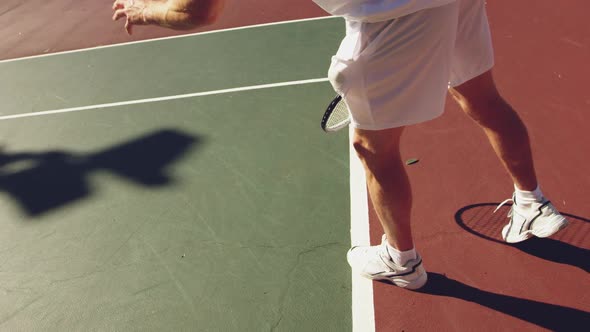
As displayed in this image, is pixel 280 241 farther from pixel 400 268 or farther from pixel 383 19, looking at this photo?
pixel 383 19

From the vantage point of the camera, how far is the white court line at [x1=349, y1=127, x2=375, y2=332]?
89.3 inches

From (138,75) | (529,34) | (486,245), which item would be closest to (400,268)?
(486,245)

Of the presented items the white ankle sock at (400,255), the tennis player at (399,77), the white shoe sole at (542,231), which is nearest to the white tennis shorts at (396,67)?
the tennis player at (399,77)

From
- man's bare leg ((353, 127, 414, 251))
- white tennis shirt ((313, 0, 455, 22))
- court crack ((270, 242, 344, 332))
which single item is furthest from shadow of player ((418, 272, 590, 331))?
white tennis shirt ((313, 0, 455, 22))

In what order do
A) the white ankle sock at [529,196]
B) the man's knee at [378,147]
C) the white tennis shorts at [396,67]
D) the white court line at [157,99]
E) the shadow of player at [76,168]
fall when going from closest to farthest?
the white tennis shorts at [396,67], the man's knee at [378,147], the white ankle sock at [529,196], the shadow of player at [76,168], the white court line at [157,99]

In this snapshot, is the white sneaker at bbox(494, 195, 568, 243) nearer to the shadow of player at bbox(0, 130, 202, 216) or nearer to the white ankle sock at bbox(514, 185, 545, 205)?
the white ankle sock at bbox(514, 185, 545, 205)

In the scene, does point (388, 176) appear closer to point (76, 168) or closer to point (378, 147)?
point (378, 147)

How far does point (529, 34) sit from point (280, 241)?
316cm

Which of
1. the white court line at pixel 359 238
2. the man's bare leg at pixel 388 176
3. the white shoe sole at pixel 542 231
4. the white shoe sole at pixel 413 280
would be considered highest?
the man's bare leg at pixel 388 176

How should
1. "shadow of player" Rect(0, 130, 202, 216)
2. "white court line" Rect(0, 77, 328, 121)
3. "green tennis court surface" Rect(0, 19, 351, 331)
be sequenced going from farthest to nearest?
"white court line" Rect(0, 77, 328, 121) → "shadow of player" Rect(0, 130, 202, 216) → "green tennis court surface" Rect(0, 19, 351, 331)

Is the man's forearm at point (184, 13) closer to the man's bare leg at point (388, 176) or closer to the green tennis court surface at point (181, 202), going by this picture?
the man's bare leg at point (388, 176)

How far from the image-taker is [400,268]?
2.25 metres

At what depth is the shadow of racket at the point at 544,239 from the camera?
7.75 feet

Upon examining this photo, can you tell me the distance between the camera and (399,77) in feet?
5.60
